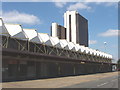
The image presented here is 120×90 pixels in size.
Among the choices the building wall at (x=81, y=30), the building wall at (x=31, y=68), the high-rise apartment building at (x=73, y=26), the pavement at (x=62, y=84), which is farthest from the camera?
the building wall at (x=81, y=30)

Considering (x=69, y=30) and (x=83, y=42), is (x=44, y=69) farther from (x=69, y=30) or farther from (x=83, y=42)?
(x=83, y=42)

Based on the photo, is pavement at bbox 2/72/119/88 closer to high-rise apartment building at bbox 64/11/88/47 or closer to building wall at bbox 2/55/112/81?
building wall at bbox 2/55/112/81

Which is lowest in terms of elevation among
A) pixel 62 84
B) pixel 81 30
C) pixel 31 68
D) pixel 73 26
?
pixel 62 84

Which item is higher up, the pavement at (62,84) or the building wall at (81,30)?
the building wall at (81,30)

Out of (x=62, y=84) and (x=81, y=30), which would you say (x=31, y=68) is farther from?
(x=81, y=30)

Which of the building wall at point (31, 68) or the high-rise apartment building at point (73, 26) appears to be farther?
the high-rise apartment building at point (73, 26)

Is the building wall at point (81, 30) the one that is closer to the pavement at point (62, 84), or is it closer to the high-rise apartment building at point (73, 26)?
the high-rise apartment building at point (73, 26)

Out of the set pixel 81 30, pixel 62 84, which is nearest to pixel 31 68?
pixel 62 84

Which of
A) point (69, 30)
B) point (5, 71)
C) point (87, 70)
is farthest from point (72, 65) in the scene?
point (69, 30)

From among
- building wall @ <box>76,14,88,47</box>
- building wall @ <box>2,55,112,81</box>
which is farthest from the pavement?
building wall @ <box>76,14,88,47</box>

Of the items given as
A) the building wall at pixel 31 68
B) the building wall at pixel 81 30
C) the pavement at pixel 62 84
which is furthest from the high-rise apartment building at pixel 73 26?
the pavement at pixel 62 84

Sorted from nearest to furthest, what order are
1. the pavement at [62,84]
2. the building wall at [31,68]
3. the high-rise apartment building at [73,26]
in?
1. the pavement at [62,84]
2. the building wall at [31,68]
3. the high-rise apartment building at [73,26]

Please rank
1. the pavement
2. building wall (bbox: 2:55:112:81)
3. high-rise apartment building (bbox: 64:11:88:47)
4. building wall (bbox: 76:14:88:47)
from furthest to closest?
1. building wall (bbox: 76:14:88:47)
2. high-rise apartment building (bbox: 64:11:88:47)
3. building wall (bbox: 2:55:112:81)
4. the pavement

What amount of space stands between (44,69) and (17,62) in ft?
36.1
